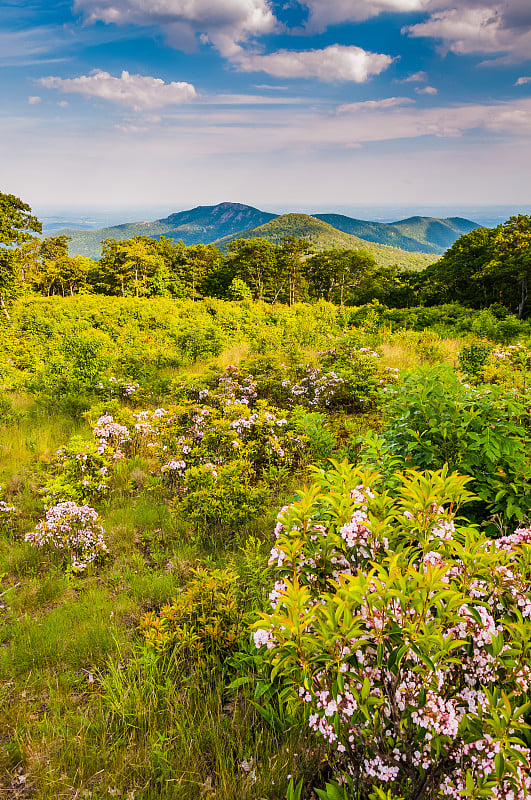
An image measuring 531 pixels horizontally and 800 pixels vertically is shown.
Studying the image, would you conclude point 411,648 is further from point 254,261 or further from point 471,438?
point 254,261

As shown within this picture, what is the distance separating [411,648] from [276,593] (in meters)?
0.56

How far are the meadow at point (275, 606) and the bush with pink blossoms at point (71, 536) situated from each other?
0.03 m

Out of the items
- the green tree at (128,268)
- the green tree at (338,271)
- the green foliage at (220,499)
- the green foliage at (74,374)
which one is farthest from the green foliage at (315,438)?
the green tree at (338,271)

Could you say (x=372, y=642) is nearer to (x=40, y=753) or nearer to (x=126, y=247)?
(x=40, y=753)

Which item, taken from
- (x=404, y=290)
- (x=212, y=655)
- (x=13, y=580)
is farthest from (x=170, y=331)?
(x=404, y=290)

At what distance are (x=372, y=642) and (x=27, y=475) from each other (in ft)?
20.3

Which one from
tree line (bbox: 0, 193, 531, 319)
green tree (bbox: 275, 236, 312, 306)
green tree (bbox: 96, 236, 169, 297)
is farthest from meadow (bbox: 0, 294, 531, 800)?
green tree (bbox: 275, 236, 312, 306)

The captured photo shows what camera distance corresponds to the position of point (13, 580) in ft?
13.7

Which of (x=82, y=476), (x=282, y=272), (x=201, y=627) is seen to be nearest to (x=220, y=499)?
(x=201, y=627)

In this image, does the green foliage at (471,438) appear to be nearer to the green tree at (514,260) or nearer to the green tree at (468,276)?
the green tree at (514,260)

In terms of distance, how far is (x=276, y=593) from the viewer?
1731 mm

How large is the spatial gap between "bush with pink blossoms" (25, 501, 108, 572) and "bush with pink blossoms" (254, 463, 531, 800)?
124 inches

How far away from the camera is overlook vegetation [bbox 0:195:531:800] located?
5.00 ft

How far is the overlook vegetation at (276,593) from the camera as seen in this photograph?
60.0 inches
